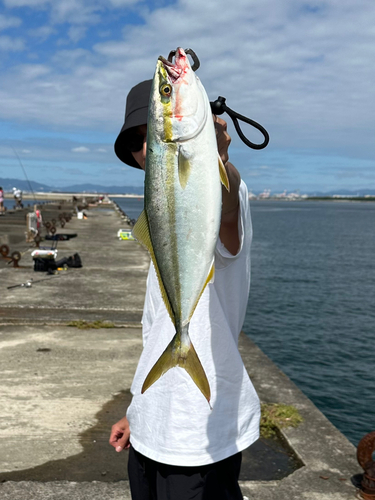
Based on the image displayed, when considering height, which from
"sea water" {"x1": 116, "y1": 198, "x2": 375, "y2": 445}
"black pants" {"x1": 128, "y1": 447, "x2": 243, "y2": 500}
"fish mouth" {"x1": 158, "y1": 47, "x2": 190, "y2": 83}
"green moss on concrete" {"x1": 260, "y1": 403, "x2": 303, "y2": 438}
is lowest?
"sea water" {"x1": 116, "y1": 198, "x2": 375, "y2": 445}

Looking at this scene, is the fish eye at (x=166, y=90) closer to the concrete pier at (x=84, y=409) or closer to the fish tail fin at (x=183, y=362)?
the fish tail fin at (x=183, y=362)

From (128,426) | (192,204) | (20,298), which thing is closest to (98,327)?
(20,298)

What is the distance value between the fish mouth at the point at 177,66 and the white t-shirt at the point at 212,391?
70cm

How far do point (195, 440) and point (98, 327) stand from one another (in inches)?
235

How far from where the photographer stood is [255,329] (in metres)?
15.7

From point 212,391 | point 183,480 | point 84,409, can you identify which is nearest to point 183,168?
point 212,391

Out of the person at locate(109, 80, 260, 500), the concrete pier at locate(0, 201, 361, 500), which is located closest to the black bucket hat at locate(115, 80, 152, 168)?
the person at locate(109, 80, 260, 500)

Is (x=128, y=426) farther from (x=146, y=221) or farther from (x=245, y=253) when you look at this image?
(x=146, y=221)

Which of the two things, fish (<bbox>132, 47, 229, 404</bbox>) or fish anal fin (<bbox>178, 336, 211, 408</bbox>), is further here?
fish anal fin (<bbox>178, 336, 211, 408</bbox>)

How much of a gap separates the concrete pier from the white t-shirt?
1.74 meters

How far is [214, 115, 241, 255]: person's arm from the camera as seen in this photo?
1.88 meters

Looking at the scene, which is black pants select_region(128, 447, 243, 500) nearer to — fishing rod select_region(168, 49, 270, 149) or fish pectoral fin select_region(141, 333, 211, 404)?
fish pectoral fin select_region(141, 333, 211, 404)

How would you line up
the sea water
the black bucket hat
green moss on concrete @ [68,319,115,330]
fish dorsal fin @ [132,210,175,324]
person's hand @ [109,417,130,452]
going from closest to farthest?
1. fish dorsal fin @ [132,210,175,324]
2. the black bucket hat
3. person's hand @ [109,417,130,452]
4. green moss on concrete @ [68,319,115,330]
5. the sea water

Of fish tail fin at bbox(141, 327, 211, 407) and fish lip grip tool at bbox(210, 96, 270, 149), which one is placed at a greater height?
fish lip grip tool at bbox(210, 96, 270, 149)
